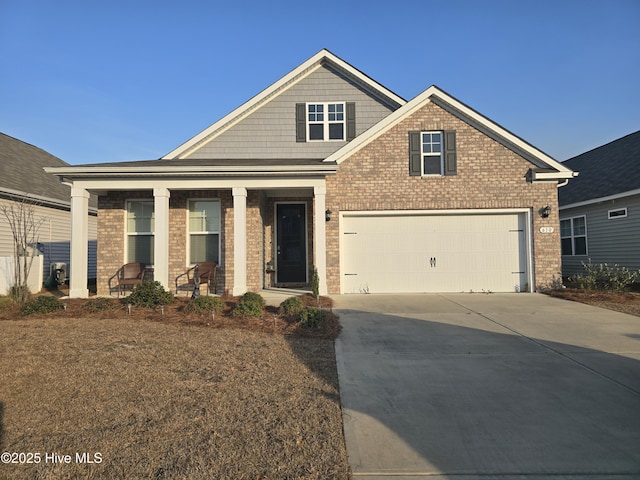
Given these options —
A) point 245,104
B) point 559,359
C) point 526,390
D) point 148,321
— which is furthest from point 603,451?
point 245,104

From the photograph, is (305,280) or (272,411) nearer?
(272,411)

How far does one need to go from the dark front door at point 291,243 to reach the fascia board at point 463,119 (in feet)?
7.44

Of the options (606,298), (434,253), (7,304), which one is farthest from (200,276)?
(606,298)

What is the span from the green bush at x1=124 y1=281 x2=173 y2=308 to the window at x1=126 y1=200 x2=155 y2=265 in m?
2.90

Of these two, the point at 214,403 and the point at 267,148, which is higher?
the point at 267,148

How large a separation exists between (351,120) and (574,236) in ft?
32.4

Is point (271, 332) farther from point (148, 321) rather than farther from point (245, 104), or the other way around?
point (245, 104)

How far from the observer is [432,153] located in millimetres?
10406

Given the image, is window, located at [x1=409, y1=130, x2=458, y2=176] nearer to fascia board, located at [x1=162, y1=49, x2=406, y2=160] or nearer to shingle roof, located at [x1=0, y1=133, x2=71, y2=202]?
fascia board, located at [x1=162, y1=49, x2=406, y2=160]

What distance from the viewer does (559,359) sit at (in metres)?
4.69

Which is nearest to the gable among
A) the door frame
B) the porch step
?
the door frame

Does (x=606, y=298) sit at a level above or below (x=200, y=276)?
below

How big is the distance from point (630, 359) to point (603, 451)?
2682 mm

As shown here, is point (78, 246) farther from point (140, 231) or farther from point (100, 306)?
point (100, 306)
